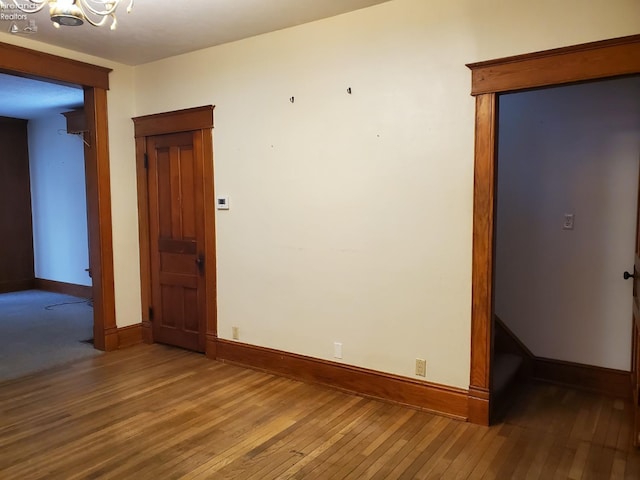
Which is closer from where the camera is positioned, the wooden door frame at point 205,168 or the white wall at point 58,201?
the wooden door frame at point 205,168

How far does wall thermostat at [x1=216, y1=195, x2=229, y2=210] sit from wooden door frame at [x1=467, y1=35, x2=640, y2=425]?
82.8 inches

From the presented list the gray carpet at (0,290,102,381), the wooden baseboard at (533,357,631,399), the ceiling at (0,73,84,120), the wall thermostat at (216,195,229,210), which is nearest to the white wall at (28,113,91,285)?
the ceiling at (0,73,84,120)

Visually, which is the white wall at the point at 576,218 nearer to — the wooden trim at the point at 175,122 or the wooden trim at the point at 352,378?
the wooden trim at the point at 352,378

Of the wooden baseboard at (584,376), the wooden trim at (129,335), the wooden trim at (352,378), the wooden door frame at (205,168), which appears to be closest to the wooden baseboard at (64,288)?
the wooden trim at (129,335)

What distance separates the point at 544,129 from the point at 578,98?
0.30 m

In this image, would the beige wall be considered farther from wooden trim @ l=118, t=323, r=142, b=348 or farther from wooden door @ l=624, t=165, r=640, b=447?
wooden trim @ l=118, t=323, r=142, b=348

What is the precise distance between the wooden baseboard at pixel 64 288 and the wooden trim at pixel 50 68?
3.53 m

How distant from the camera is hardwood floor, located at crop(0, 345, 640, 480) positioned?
→ 2475 mm

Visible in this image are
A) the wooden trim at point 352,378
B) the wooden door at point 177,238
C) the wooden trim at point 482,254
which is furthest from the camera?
the wooden door at point 177,238

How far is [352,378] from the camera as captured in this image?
11.3 ft

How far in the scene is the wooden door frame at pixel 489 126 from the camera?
8.34ft

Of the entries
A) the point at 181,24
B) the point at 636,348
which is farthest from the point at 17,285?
the point at 636,348

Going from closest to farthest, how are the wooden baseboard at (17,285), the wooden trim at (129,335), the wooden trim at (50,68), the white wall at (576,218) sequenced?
the white wall at (576,218), the wooden trim at (50,68), the wooden trim at (129,335), the wooden baseboard at (17,285)

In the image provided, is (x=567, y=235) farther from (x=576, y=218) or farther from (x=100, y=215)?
(x=100, y=215)
